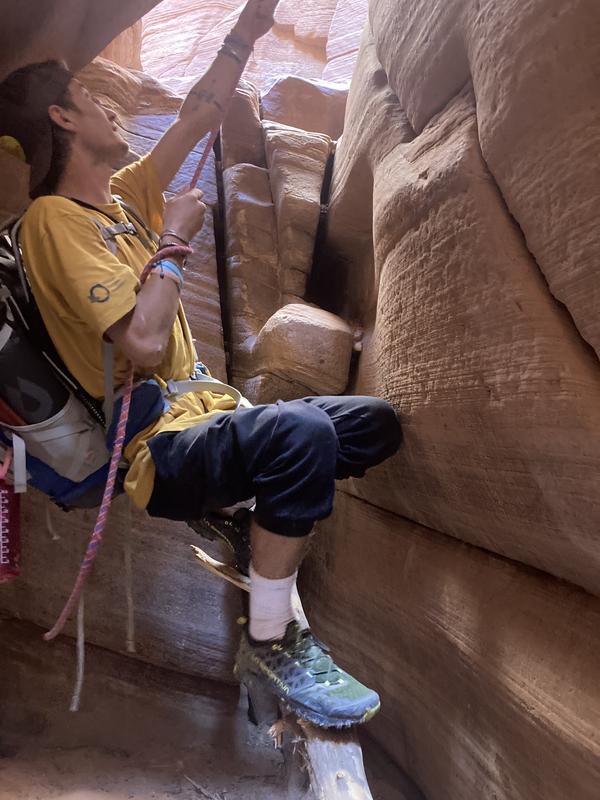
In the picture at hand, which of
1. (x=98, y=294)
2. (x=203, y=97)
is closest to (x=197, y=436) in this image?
(x=98, y=294)

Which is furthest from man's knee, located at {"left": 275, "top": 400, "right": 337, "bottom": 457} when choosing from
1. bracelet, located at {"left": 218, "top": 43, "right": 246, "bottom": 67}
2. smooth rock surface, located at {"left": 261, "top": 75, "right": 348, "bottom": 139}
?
smooth rock surface, located at {"left": 261, "top": 75, "right": 348, "bottom": 139}

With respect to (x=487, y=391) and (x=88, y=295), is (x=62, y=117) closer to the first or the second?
(x=88, y=295)

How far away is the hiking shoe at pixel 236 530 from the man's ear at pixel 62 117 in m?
1.53

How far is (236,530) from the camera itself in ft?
7.09

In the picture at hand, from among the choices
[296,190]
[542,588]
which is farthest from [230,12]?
[542,588]

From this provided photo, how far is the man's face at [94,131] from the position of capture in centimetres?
223

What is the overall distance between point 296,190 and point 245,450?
2414mm

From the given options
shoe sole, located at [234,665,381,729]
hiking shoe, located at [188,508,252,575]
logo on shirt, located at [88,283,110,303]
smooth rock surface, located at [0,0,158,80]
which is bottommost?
shoe sole, located at [234,665,381,729]

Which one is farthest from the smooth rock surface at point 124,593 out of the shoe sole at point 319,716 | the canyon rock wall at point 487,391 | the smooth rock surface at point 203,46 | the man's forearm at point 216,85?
the smooth rock surface at point 203,46

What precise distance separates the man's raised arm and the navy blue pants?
1326mm

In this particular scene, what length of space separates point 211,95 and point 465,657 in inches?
97.3

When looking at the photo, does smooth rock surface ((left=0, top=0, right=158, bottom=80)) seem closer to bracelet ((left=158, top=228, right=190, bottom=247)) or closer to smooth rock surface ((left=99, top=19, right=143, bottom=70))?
bracelet ((left=158, top=228, right=190, bottom=247))

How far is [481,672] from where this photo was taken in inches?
77.0

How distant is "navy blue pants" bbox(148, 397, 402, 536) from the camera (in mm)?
1745
